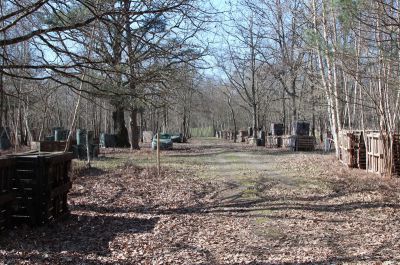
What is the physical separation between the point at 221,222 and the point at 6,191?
182 inches

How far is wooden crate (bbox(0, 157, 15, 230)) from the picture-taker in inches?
314

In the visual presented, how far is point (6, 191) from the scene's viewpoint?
26.7 feet

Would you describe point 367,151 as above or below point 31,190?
above

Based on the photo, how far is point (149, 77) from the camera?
10.4 m

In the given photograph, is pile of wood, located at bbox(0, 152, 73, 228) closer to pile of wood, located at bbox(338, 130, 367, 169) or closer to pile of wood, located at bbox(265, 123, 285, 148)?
pile of wood, located at bbox(338, 130, 367, 169)

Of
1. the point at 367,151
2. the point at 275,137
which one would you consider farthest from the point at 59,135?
the point at 367,151

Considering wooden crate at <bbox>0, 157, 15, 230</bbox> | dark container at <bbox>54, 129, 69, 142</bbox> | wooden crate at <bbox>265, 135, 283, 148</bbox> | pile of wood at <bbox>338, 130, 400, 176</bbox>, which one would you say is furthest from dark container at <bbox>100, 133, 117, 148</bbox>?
wooden crate at <bbox>0, 157, 15, 230</bbox>

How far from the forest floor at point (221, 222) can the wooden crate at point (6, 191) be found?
32 cm

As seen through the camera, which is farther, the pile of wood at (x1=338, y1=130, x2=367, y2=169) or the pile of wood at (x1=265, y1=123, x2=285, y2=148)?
the pile of wood at (x1=265, y1=123, x2=285, y2=148)

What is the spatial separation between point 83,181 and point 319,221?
933cm

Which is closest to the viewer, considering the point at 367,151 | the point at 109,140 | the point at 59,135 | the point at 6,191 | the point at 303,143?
the point at 6,191

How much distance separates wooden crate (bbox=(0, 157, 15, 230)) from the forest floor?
0.32 m

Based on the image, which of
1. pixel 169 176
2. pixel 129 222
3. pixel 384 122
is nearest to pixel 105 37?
pixel 129 222

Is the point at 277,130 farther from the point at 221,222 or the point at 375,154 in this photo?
the point at 221,222
